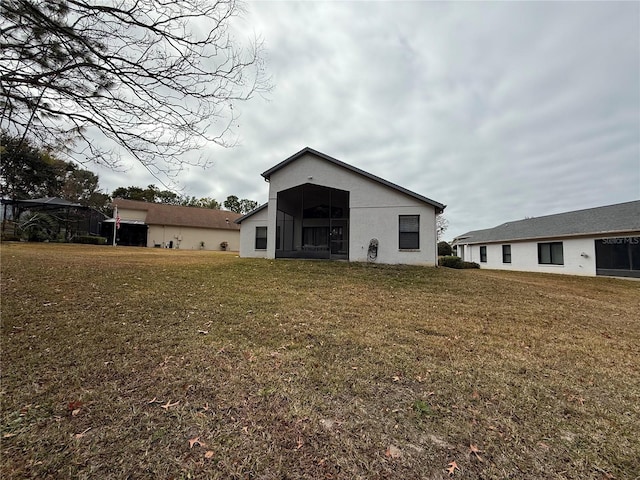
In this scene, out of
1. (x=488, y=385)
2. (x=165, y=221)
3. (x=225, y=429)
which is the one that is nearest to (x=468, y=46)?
(x=488, y=385)

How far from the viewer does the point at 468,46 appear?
9219 mm

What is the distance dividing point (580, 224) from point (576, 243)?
1469mm

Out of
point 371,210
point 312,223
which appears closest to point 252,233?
point 312,223

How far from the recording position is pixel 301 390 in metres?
3.20

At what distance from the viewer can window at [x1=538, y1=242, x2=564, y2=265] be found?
18734 millimetres

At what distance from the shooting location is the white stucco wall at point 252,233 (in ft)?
55.6

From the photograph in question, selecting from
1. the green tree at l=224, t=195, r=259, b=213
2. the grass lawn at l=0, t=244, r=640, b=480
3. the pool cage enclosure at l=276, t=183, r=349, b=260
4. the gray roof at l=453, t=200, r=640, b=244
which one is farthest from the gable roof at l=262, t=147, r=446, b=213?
the green tree at l=224, t=195, r=259, b=213

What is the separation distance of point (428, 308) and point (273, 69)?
19.9 feet

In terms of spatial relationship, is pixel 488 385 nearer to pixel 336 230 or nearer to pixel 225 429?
pixel 225 429

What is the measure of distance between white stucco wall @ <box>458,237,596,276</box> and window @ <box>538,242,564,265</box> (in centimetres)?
22

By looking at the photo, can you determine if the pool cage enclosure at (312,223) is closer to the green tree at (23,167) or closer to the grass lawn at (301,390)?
the grass lawn at (301,390)

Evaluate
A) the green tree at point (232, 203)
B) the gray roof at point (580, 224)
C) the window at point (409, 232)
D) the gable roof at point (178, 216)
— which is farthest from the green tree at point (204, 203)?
Result: the window at point (409, 232)

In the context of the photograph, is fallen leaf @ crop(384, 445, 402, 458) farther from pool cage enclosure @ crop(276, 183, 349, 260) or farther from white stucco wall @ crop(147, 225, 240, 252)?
white stucco wall @ crop(147, 225, 240, 252)

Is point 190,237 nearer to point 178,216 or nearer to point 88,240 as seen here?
point 178,216
